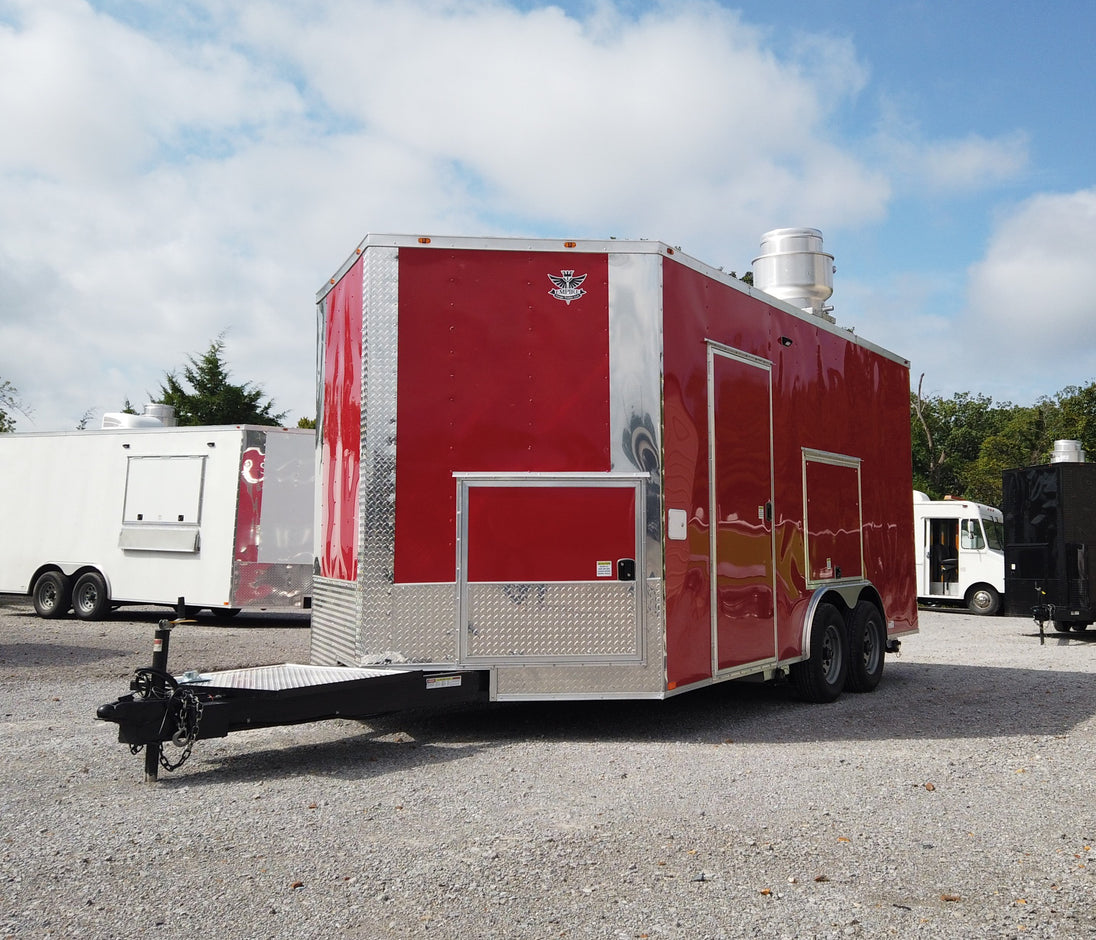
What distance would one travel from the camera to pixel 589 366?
689 cm

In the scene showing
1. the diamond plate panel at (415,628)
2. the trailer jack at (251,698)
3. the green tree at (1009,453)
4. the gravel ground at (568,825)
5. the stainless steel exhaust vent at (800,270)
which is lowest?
the gravel ground at (568,825)

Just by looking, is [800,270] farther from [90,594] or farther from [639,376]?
[90,594]

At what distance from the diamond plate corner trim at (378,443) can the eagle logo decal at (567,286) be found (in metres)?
1.09

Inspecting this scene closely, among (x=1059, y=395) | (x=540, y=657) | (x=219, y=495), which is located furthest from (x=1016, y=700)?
(x=1059, y=395)

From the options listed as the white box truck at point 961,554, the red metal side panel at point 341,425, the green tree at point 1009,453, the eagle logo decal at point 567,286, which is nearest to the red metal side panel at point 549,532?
the red metal side panel at point 341,425

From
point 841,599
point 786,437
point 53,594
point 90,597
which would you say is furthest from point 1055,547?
point 53,594

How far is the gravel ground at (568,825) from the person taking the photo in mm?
3797

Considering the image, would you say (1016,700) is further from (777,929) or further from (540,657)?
(777,929)

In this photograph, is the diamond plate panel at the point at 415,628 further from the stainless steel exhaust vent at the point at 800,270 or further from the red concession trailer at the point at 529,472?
the stainless steel exhaust vent at the point at 800,270

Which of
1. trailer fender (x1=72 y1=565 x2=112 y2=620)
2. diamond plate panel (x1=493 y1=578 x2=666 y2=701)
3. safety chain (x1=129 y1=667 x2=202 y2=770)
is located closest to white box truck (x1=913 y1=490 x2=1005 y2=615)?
diamond plate panel (x1=493 y1=578 x2=666 y2=701)

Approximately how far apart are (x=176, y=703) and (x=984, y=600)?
1825 cm

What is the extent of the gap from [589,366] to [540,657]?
2026mm

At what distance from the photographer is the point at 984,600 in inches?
793

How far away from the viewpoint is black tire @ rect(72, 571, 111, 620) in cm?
1545
